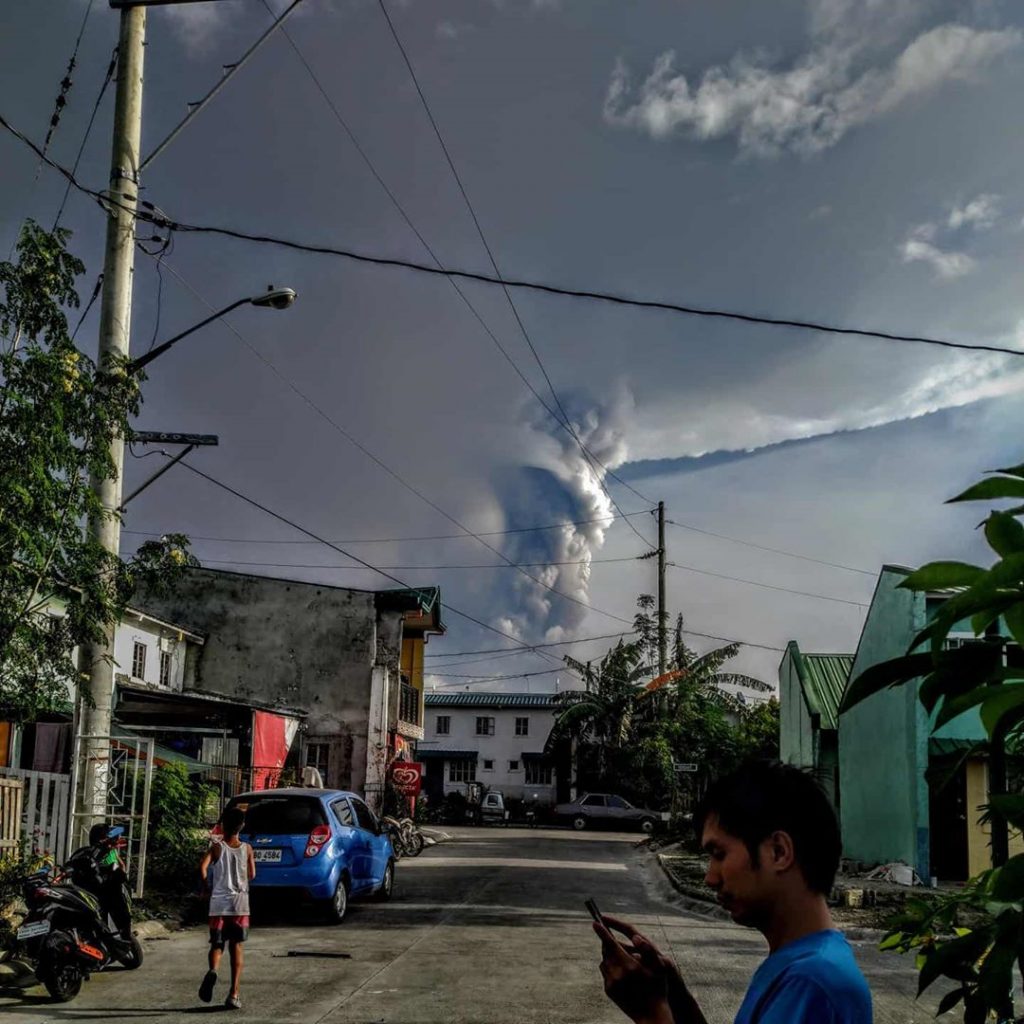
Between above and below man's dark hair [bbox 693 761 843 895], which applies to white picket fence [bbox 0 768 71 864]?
below

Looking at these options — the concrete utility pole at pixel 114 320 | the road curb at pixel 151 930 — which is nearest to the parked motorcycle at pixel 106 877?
the road curb at pixel 151 930

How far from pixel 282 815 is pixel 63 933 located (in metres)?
5.83

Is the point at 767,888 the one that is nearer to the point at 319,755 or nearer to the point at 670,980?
the point at 670,980

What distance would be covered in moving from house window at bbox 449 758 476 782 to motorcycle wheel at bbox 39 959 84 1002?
6343 cm

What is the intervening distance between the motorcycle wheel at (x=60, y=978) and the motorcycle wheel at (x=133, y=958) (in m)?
1.12

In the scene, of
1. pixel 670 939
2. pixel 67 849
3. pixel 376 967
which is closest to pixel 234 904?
pixel 376 967

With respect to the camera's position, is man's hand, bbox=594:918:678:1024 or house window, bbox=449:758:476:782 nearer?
man's hand, bbox=594:918:678:1024

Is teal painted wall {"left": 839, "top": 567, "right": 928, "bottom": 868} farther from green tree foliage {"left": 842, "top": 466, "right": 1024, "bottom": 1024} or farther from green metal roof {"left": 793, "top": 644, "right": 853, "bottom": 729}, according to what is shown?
green tree foliage {"left": 842, "top": 466, "right": 1024, "bottom": 1024}

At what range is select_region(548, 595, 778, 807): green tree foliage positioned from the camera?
168ft

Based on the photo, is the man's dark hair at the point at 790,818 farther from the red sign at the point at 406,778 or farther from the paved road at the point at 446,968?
the red sign at the point at 406,778

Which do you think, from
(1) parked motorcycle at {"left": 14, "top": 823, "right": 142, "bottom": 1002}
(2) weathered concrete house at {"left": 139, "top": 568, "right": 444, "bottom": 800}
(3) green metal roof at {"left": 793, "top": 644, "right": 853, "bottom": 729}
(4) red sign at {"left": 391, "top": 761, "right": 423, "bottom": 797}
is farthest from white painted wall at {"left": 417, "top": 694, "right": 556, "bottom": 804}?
(1) parked motorcycle at {"left": 14, "top": 823, "right": 142, "bottom": 1002}

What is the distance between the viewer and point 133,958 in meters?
11.3

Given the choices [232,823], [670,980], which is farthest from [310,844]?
[670,980]

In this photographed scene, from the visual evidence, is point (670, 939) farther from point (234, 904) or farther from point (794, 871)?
point (794, 871)
